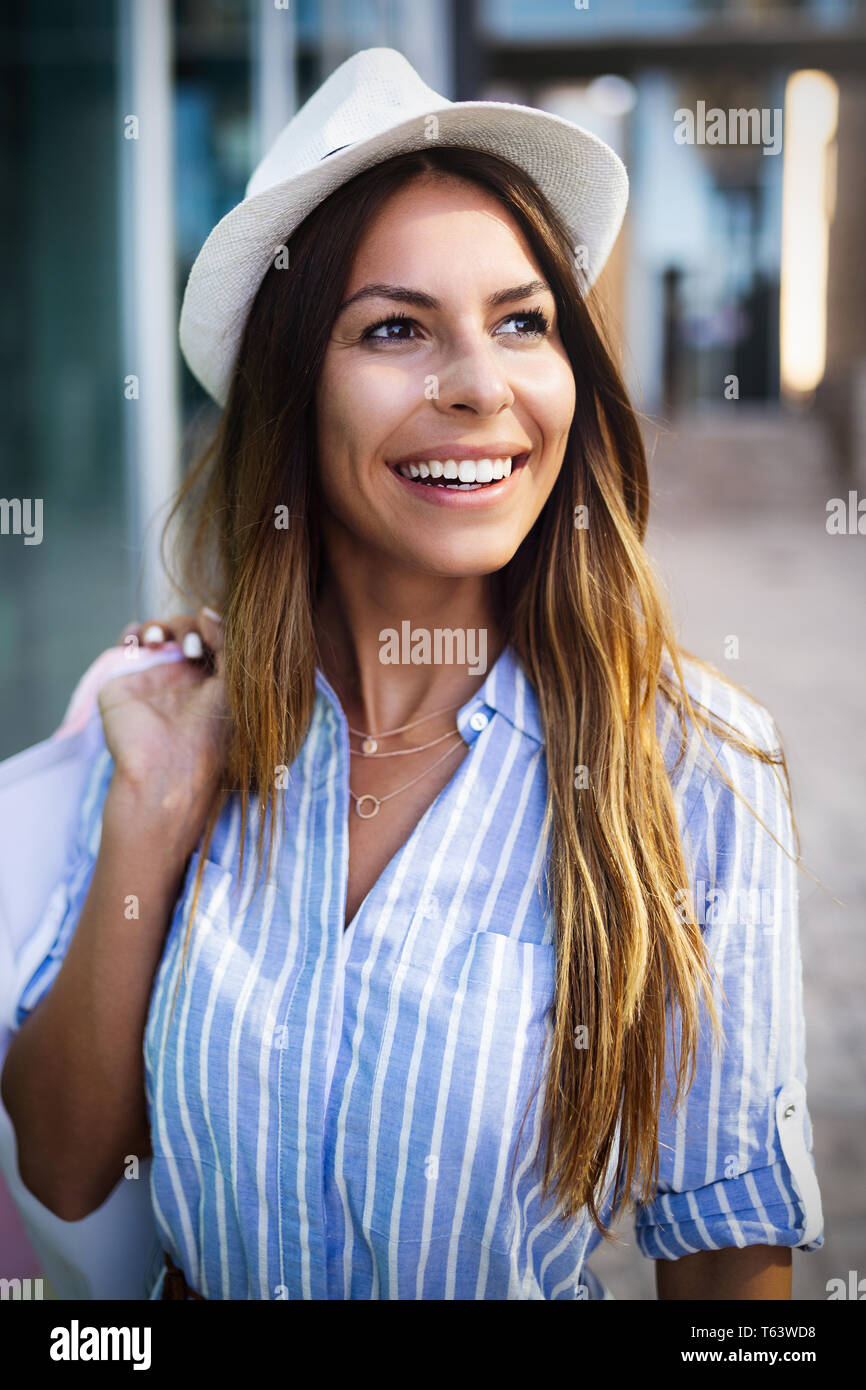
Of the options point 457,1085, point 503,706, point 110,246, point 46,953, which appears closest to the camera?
point 457,1085

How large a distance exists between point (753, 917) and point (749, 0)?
1943cm

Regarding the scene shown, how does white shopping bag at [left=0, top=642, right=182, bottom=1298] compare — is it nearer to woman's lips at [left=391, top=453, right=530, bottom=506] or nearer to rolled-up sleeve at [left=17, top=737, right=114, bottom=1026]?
rolled-up sleeve at [left=17, top=737, right=114, bottom=1026]

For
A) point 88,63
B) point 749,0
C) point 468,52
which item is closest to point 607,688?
point 88,63

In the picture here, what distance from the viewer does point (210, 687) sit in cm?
161

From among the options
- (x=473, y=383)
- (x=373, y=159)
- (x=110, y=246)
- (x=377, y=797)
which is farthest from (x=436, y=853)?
(x=110, y=246)

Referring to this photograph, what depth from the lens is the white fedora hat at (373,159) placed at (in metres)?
1.31

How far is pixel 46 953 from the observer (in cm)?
158

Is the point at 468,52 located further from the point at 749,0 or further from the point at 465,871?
the point at 465,871

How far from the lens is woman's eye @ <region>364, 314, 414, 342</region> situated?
1362mm

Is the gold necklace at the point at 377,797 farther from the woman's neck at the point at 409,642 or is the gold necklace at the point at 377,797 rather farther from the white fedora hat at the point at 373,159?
the white fedora hat at the point at 373,159

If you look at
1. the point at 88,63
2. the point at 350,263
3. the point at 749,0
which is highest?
the point at 749,0

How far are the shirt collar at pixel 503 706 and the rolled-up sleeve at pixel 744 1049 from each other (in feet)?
0.76

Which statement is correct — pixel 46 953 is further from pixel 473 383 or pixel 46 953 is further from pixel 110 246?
pixel 110 246

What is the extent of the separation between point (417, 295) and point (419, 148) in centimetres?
18
